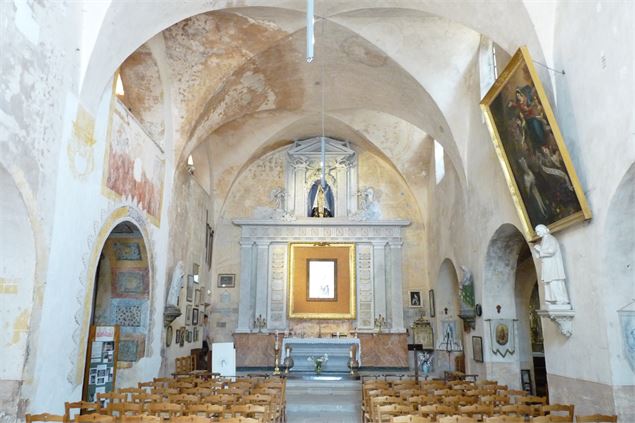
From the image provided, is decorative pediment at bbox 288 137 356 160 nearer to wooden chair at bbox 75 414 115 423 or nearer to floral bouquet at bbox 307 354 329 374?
floral bouquet at bbox 307 354 329 374

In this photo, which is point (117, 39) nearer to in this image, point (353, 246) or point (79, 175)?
point (79, 175)

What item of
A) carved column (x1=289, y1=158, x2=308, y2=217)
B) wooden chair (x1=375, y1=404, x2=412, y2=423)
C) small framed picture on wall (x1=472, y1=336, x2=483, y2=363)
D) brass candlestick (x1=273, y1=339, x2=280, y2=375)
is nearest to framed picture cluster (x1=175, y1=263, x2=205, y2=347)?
brass candlestick (x1=273, y1=339, x2=280, y2=375)

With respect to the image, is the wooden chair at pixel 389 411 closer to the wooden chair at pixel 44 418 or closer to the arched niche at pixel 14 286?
the wooden chair at pixel 44 418

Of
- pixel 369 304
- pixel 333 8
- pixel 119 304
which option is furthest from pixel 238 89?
pixel 369 304

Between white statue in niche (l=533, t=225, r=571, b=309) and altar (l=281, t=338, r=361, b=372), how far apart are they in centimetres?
805

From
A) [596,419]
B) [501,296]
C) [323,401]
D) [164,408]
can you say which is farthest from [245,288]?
[596,419]

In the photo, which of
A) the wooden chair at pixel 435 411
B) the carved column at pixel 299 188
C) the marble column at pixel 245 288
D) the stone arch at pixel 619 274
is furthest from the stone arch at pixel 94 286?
the carved column at pixel 299 188

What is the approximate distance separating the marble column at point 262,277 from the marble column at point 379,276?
350cm

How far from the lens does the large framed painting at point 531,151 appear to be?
6.31 metres

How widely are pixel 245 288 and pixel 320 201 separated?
12.5ft

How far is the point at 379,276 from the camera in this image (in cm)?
1620

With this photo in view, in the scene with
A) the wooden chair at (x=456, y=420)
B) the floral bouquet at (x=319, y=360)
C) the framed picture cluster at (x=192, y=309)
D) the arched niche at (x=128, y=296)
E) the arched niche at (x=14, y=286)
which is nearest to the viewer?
the wooden chair at (x=456, y=420)

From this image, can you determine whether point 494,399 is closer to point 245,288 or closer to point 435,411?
point 435,411

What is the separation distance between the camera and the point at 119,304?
9.88 m
